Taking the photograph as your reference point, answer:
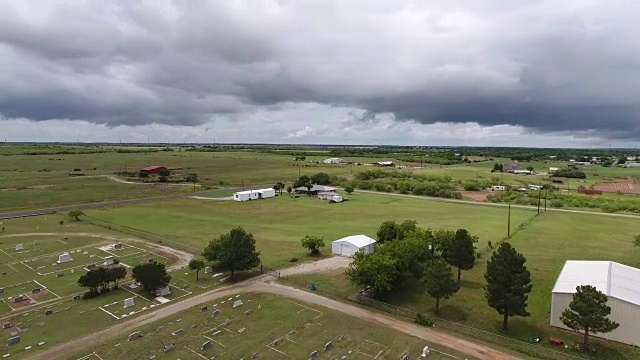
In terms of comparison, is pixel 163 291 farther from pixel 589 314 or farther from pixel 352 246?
pixel 589 314

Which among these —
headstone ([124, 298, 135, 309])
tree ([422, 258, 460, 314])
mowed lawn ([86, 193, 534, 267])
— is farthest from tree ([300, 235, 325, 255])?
headstone ([124, 298, 135, 309])

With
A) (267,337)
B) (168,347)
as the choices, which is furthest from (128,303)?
(267,337)

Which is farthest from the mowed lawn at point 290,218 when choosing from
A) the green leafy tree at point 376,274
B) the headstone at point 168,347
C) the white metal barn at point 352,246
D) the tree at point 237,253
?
the headstone at point 168,347

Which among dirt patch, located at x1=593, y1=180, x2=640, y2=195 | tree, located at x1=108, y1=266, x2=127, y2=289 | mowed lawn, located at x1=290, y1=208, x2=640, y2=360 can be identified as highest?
tree, located at x1=108, y1=266, x2=127, y2=289

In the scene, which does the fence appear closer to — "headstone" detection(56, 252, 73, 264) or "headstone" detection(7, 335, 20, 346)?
"headstone" detection(56, 252, 73, 264)

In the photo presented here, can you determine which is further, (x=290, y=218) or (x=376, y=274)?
(x=290, y=218)

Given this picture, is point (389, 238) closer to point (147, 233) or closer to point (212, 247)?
point (212, 247)

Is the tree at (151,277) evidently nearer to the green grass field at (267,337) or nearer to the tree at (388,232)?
the green grass field at (267,337)
